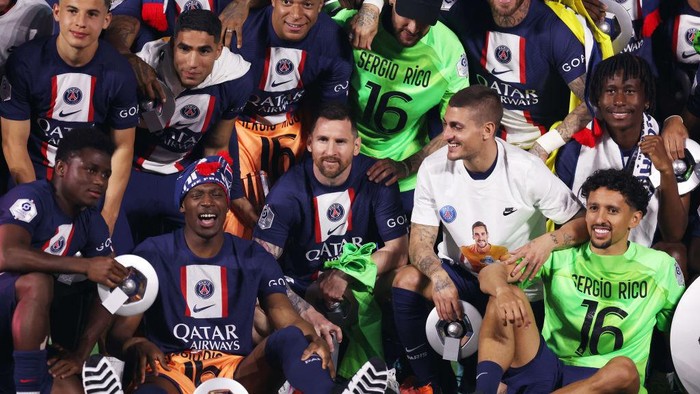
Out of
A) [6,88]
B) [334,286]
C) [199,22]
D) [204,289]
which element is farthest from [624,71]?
[6,88]

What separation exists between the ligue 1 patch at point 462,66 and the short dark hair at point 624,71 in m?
0.78

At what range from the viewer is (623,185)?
723cm

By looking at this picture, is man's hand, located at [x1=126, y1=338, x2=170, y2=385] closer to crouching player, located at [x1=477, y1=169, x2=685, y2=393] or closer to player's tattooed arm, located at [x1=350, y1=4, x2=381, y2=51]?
crouching player, located at [x1=477, y1=169, x2=685, y2=393]

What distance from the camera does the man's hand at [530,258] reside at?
7.22 meters

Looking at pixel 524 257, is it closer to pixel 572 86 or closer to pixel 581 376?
pixel 581 376

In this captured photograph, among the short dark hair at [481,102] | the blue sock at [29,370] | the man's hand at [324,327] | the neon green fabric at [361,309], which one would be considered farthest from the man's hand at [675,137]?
the blue sock at [29,370]

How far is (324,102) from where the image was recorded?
27.2 feet

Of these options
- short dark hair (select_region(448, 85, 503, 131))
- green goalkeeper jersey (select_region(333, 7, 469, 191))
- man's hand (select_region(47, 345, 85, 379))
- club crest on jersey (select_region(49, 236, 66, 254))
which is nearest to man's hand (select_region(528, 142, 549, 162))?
short dark hair (select_region(448, 85, 503, 131))

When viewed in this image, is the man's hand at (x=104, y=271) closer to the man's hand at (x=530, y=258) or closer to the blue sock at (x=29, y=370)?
the blue sock at (x=29, y=370)

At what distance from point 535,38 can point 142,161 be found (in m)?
2.19

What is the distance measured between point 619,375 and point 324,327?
4.74 ft

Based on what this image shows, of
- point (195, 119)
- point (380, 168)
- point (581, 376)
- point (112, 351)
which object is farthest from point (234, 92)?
point (581, 376)

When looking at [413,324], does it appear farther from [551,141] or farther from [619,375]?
[551,141]

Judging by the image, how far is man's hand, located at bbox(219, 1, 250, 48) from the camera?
8047 millimetres
